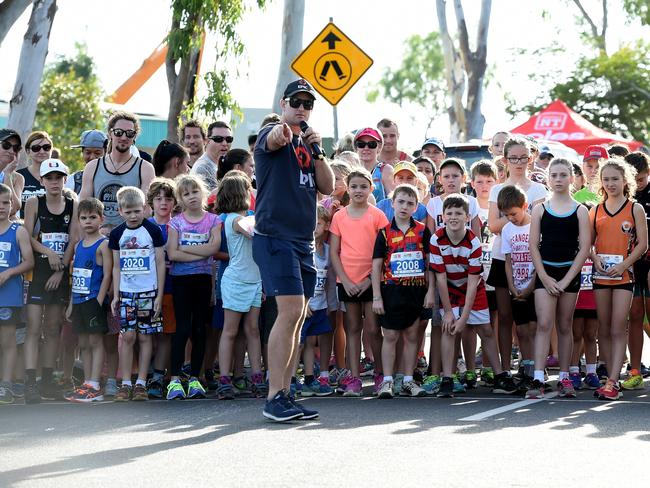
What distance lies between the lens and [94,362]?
1105 centimetres

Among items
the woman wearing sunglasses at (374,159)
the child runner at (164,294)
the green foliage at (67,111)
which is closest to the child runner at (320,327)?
the woman wearing sunglasses at (374,159)

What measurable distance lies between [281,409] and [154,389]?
2.36m

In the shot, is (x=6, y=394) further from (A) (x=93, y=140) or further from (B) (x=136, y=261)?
(A) (x=93, y=140)

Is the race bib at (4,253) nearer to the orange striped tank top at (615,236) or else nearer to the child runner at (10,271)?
the child runner at (10,271)

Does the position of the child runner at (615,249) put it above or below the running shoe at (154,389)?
above

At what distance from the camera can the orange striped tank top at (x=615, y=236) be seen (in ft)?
36.0

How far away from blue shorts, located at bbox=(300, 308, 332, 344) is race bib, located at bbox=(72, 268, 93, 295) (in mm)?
1858

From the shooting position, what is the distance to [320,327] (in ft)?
37.4

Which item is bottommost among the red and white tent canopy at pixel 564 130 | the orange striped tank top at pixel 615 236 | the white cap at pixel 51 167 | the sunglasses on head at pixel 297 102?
the orange striped tank top at pixel 615 236

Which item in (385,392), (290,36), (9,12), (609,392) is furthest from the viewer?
(290,36)

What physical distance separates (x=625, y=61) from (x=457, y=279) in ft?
175

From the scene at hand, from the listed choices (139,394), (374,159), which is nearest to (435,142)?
(374,159)

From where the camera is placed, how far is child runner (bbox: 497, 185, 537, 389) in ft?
37.1

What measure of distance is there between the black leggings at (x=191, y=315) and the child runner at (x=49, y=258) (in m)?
0.99
